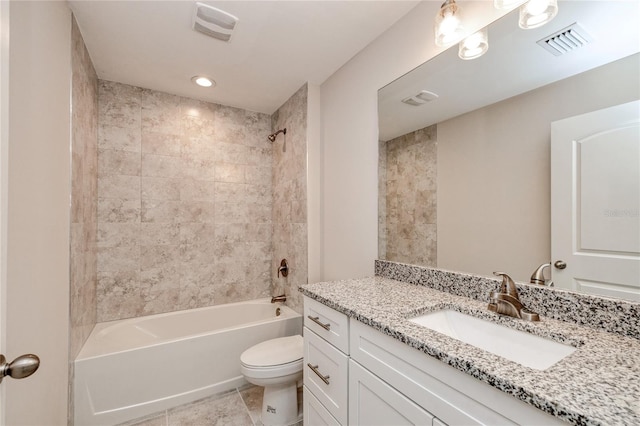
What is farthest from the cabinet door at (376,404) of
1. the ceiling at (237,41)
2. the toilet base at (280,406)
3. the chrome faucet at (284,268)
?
the ceiling at (237,41)

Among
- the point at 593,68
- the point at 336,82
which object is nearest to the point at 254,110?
the point at 336,82

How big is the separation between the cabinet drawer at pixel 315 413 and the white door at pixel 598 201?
108 cm

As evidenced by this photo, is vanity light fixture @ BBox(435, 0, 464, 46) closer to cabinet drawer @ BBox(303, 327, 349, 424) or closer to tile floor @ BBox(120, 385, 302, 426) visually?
cabinet drawer @ BBox(303, 327, 349, 424)

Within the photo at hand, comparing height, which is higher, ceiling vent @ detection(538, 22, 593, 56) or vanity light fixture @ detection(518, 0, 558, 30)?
vanity light fixture @ detection(518, 0, 558, 30)

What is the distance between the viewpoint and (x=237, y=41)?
1.80m

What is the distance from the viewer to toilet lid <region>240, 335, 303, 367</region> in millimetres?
1720

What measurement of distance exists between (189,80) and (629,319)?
2905mm

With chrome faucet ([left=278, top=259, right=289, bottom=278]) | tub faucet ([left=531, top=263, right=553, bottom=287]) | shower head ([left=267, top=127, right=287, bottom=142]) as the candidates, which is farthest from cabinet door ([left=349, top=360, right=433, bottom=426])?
shower head ([left=267, top=127, right=287, bottom=142])

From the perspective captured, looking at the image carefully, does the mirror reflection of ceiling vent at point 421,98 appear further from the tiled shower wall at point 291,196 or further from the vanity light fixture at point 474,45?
the tiled shower wall at point 291,196

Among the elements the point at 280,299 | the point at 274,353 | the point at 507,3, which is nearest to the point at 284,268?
the point at 280,299

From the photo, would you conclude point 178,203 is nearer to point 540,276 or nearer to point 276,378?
point 276,378

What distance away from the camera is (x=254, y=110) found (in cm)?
295

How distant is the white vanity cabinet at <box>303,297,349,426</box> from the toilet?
29cm

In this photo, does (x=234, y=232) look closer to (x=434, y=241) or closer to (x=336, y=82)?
(x=336, y=82)
